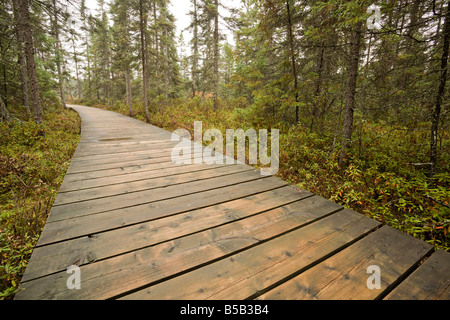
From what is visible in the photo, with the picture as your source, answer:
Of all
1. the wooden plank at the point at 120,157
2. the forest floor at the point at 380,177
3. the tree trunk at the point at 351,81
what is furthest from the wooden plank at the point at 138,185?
the tree trunk at the point at 351,81

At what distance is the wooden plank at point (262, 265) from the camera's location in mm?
1382

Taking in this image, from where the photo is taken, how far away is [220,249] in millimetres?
1771

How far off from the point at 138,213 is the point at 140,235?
0.44 m

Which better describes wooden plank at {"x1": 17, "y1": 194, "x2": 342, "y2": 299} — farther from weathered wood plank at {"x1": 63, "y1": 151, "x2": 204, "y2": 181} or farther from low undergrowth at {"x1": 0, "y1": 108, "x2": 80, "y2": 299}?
weathered wood plank at {"x1": 63, "y1": 151, "x2": 204, "y2": 181}

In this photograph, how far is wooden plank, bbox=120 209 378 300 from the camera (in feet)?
4.53

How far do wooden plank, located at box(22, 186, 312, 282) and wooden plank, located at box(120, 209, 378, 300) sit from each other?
51cm

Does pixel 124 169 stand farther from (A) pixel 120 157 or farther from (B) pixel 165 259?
(B) pixel 165 259

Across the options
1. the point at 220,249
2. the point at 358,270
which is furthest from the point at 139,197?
the point at 358,270

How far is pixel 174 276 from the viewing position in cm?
151

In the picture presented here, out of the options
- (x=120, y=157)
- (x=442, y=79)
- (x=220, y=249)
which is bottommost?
(x=220, y=249)

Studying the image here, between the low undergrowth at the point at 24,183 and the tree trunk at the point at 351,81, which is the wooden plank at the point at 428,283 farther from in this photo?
the tree trunk at the point at 351,81

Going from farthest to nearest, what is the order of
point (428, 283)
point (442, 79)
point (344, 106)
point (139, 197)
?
point (344, 106), point (442, 79), point (139, 197), point (428, 283)
